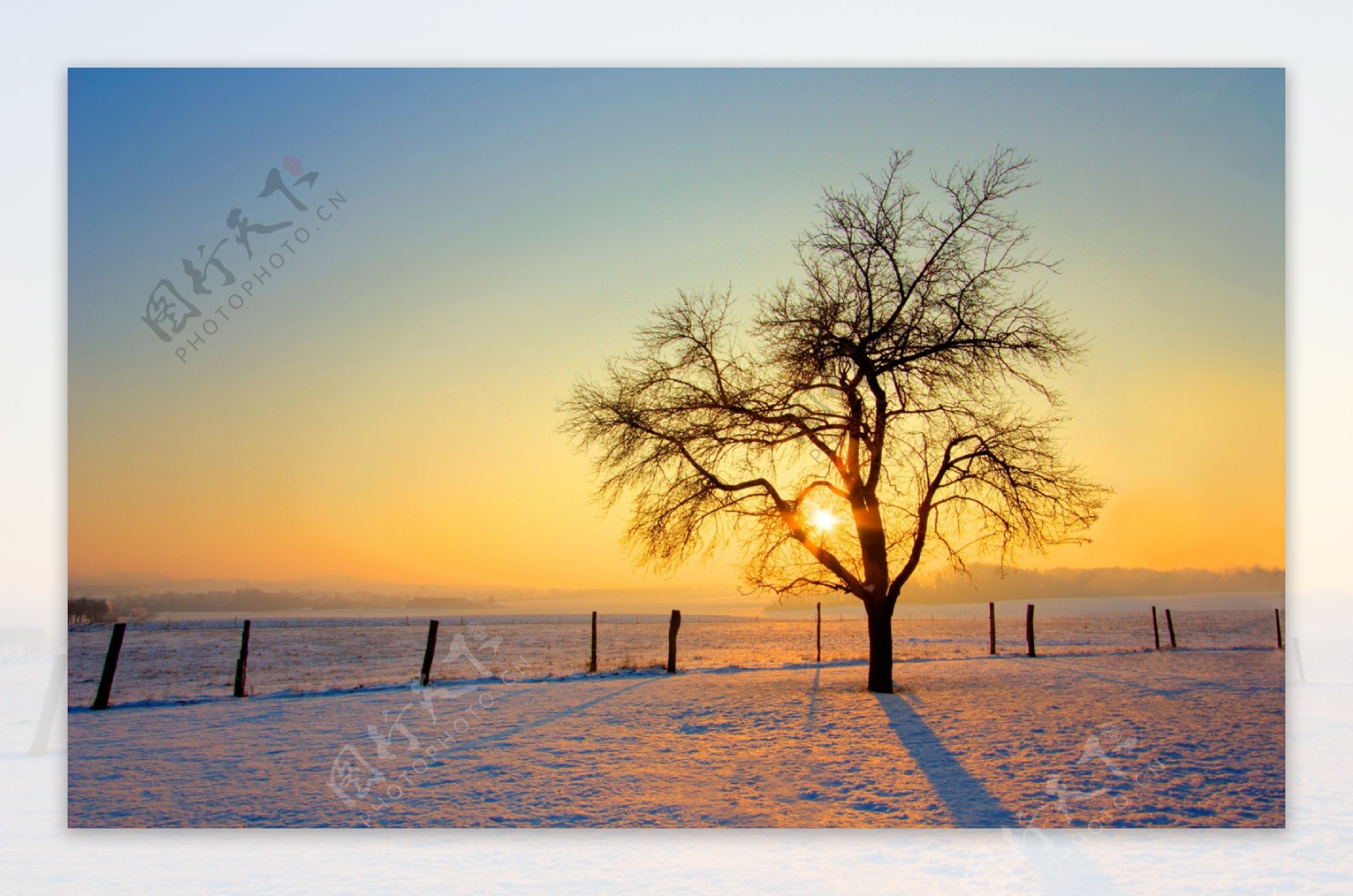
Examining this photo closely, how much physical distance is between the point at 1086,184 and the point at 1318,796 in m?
5.88

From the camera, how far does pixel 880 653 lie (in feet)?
35.8

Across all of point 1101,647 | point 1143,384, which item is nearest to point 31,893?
point 1143,384

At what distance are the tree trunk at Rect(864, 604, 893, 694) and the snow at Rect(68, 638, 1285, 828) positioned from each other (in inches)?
11.3

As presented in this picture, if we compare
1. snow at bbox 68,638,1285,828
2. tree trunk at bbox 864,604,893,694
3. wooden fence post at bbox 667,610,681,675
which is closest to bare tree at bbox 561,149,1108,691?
tree trunk at bbox 864,604,893,694

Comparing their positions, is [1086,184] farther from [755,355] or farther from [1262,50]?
[755,355]

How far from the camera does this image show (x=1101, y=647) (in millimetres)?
18172

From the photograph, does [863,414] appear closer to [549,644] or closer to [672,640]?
[672,640]

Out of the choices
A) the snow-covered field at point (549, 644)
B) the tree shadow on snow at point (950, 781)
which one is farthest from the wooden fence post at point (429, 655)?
the tree shadow on snow at point (950, 781)

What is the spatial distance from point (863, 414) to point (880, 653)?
299 centimetres

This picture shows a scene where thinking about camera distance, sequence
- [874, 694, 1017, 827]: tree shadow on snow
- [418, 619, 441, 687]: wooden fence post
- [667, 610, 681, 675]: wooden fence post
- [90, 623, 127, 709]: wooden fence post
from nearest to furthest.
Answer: [874, 694, 1017, 827]: tree shadow on snow < [90, 623, 127, 709]: wooden fence post < [418, 619, 441, 687]: wooden fence post < [667, 610, 681, 675]: wooden fence post

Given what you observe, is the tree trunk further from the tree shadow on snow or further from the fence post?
the fence post

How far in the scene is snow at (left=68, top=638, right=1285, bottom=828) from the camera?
22.7 feet
